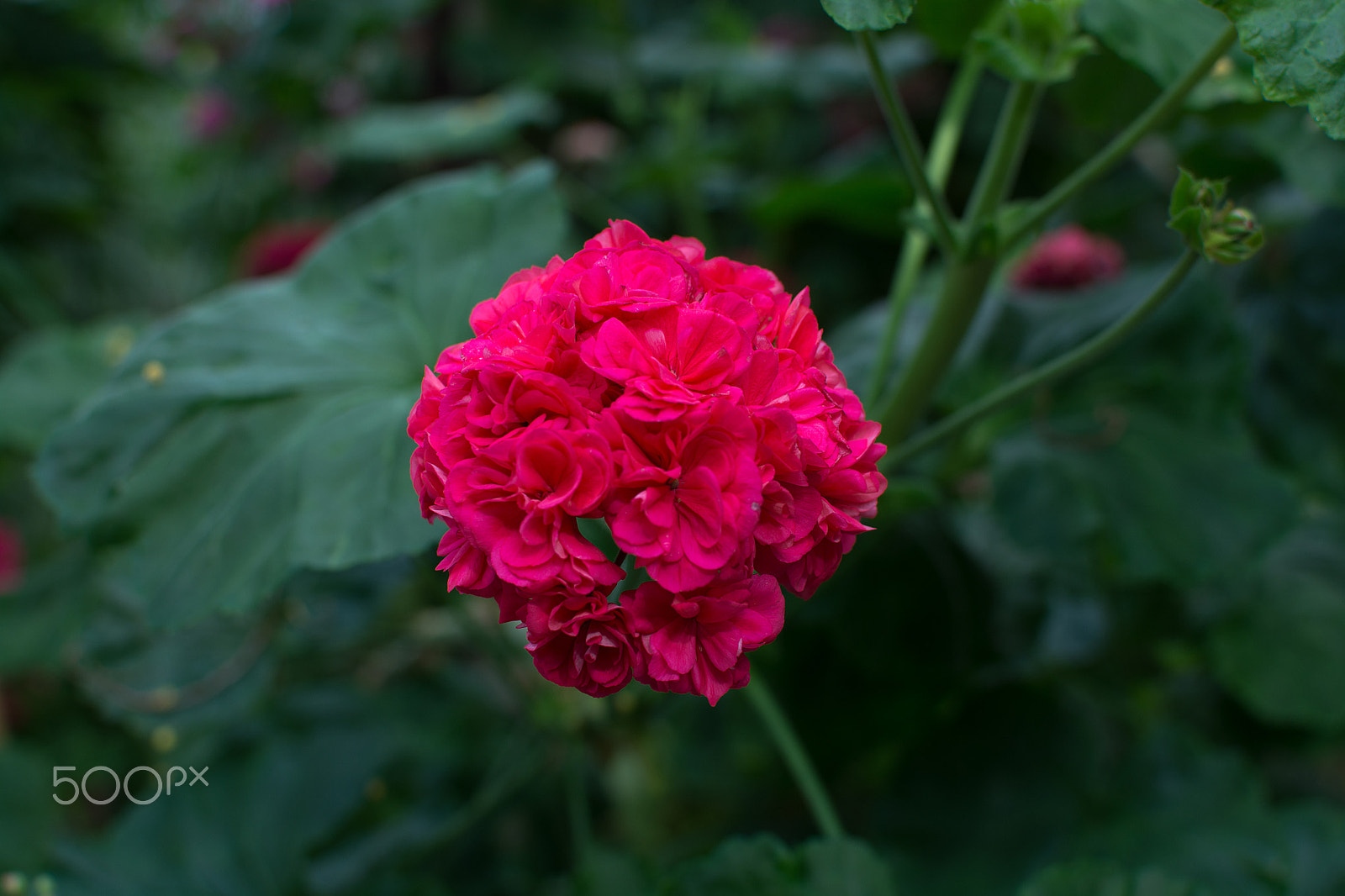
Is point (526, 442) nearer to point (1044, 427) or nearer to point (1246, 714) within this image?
point (1044, 427)

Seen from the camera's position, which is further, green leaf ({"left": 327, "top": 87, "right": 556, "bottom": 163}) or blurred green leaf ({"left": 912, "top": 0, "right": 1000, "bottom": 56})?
green leaf ({"left": 327, "top": 87, "right": 556, "bottom": 163})

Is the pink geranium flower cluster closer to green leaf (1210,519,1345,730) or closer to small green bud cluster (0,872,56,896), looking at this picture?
small green bud cluster (0,872,56,896)

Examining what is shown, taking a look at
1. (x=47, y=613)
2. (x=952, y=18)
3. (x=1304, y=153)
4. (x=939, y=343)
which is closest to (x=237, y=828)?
(x=47, y=613)

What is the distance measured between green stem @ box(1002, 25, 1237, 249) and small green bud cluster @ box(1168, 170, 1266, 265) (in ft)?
0.31

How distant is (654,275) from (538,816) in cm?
107

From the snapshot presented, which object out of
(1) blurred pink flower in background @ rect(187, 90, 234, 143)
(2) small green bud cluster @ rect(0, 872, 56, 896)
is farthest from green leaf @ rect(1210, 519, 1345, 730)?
(1) blurred pink flower in background @ rect(187, 90, 234, 143)

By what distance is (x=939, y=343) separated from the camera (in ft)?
2.40

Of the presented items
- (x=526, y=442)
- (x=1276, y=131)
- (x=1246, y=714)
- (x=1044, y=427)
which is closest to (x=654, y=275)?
Result: (x=526, y=442)

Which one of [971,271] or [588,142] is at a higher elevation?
[971,271]

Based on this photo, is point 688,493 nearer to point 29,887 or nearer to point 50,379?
point 29,887

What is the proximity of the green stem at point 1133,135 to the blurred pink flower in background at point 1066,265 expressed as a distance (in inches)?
21.0

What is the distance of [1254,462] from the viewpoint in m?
0.86

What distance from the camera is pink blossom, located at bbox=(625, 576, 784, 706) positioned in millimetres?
402

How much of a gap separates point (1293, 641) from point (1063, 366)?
2.30 ft
